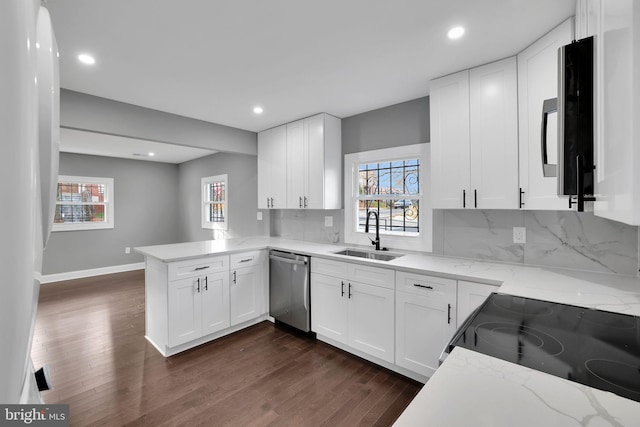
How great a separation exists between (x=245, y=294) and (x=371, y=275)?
1.52 metres

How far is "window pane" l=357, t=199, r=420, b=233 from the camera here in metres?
3.05

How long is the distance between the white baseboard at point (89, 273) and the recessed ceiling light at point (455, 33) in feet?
22.5

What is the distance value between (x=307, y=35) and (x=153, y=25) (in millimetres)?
919

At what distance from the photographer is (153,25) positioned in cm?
178

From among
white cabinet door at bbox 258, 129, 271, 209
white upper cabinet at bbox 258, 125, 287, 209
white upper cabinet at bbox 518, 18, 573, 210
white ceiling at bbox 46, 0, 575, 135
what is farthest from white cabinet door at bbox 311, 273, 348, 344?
white ceiling at bbox 46, 0, 575, 135

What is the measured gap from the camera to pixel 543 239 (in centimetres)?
222

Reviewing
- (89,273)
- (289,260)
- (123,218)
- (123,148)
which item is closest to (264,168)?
(289,260)

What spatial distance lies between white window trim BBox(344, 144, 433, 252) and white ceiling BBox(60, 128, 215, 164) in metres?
2.25

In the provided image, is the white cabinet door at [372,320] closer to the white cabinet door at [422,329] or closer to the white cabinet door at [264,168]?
the white cabinet door at [422,329]

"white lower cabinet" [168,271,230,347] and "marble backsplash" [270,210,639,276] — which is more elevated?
"marble backsplash" [270,210,639,276]

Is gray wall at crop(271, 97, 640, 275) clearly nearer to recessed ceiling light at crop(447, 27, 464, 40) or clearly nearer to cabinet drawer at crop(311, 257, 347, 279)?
cabinet drawer at crop(311, 257, 347, 279)

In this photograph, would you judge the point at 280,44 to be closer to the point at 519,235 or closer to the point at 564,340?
the point at 564,340

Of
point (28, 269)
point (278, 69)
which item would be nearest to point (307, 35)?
point (278, 69)

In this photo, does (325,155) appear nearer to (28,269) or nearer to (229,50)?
(229,50)
